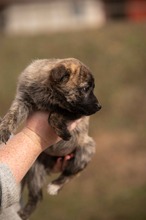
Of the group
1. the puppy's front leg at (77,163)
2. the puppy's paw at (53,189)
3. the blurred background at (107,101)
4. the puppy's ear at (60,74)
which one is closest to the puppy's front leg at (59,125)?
the puppy's ear at (60,74)

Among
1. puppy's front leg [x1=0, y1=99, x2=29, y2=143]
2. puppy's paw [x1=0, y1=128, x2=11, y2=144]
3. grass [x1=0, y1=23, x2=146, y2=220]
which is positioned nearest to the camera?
puppy's paw [x1=0, y1=128, x2=11, y2=144]

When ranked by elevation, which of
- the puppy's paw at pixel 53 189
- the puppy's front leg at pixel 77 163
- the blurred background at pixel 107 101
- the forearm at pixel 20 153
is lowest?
the blurred background at pixel 107 101

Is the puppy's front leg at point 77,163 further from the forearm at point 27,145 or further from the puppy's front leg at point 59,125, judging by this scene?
the forearm at point 27,145

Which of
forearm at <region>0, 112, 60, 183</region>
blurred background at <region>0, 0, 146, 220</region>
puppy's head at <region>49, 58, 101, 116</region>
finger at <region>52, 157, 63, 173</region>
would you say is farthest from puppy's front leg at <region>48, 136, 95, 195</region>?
blurred background at <region>0, 0, 146, 220</region>

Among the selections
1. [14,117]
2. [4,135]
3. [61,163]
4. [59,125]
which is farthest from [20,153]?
[61,163]

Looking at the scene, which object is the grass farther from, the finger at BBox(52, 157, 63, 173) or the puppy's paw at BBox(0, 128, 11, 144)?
the puppy's paw at BBox(0, 128, 11, 144)
